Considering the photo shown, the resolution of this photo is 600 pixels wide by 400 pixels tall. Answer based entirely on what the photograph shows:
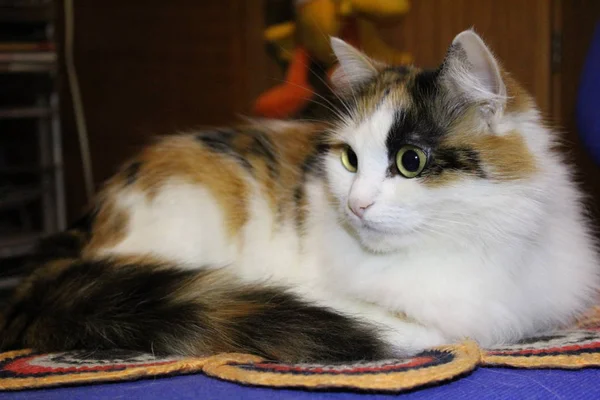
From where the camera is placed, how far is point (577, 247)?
1233 millimetres

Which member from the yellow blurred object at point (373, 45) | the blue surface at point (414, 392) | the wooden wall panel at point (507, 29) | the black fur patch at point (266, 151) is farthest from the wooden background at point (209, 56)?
the blue surface at point (414, 392)

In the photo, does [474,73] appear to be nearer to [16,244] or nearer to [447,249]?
[447,249]

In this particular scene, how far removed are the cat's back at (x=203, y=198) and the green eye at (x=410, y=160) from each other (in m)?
0.34

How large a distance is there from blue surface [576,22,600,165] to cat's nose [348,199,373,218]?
0.82m

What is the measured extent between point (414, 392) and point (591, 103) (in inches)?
42.5

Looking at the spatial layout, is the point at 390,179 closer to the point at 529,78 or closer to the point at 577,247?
the point at 577,247

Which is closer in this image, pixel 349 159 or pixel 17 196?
pixel 349 159

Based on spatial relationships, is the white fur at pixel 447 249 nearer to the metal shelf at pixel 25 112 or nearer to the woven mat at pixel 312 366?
the woven mat at pixel 312 366

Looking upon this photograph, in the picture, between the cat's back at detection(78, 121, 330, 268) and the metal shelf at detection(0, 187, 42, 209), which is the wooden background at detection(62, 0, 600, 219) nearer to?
the metal shelf at detection(0, 187, 42, 209)

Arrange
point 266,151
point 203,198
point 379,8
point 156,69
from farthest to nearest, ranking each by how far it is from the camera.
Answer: point 156,69 < point 379,8 < point 266,151 < point 203,198

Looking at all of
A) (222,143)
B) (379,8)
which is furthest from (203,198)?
(379,8)

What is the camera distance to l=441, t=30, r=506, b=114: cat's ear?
100cm

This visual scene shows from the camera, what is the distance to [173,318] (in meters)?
1.03

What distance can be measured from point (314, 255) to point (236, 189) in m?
0.24
